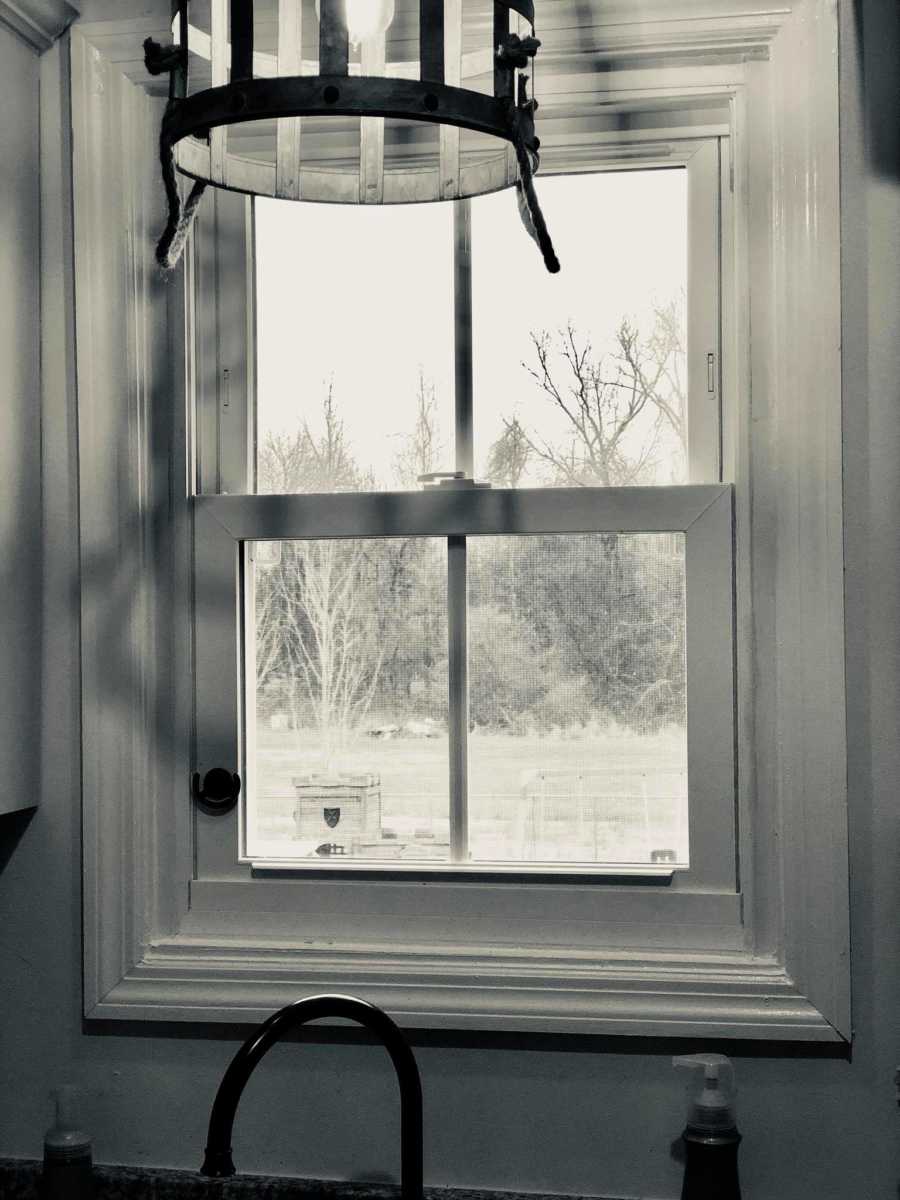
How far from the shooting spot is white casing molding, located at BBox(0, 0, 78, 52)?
1482 millimetres

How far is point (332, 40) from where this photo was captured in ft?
2.66

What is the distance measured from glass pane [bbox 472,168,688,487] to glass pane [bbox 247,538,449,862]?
0.19m

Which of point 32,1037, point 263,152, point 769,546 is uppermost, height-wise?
point 263,152

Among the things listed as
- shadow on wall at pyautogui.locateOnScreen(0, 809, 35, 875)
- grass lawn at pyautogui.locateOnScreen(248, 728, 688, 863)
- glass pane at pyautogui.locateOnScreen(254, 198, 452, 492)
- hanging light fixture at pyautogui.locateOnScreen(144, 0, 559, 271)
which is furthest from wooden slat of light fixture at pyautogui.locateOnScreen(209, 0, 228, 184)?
shadow on wall at pyautogui.locateOnScreen(0, 809, 35, 875)

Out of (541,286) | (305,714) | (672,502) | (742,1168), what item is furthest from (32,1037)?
(541,286)

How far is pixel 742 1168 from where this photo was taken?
145 centimetres

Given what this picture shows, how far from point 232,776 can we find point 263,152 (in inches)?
31.5

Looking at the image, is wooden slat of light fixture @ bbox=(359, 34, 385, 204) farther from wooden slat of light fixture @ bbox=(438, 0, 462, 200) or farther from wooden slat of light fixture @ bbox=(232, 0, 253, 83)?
wooden slat of light fixture @ bbox=(232, 0, 253, 83)

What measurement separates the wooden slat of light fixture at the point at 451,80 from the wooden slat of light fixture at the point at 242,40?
138 mm

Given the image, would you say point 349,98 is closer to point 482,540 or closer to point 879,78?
point 482,540

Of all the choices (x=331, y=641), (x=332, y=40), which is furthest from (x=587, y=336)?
(x=332, y=40)

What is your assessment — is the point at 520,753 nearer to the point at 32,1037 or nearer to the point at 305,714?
the point at 305,714

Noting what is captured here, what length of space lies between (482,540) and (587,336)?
0.29 metres

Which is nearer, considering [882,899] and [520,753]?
[882,899]
